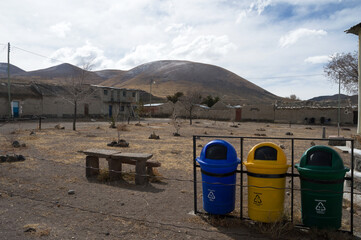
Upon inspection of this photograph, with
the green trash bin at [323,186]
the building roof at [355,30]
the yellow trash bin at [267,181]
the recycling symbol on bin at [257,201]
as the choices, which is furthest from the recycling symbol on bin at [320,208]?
the building roof at [355,30]

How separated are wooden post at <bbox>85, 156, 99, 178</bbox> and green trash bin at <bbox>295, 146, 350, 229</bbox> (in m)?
4.90

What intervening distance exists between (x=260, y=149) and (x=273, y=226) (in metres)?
1.03

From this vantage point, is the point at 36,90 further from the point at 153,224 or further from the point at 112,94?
the point at 153,224

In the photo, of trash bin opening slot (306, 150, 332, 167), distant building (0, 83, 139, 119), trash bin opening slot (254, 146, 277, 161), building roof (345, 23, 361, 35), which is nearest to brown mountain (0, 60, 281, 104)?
distant building (0, 83, 139, 119)

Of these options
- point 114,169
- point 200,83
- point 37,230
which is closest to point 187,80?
point 200,83

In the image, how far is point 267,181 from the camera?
3.78 metres

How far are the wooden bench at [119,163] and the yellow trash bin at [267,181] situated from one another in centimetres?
Result: 264

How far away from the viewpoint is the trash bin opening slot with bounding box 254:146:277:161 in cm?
380

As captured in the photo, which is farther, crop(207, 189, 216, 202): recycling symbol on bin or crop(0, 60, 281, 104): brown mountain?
crop(0, 60, 281, 104): brown mountain

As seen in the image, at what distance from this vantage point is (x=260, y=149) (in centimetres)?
389

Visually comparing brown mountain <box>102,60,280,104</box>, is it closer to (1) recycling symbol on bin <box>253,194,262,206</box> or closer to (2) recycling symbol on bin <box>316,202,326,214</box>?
(1) recycling symbol on bin <box>253,194,262,206</box>

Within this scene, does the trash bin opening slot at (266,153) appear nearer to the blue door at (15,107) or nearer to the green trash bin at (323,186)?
the green trash bin at (323,186)

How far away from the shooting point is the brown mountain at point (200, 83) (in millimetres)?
108250

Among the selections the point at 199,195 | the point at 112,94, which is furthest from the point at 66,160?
the point at 112,94
